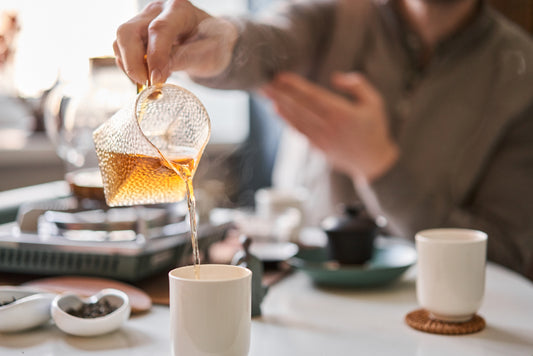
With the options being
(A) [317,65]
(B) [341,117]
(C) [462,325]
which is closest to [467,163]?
(B) [341,117]

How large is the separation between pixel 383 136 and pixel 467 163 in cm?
36

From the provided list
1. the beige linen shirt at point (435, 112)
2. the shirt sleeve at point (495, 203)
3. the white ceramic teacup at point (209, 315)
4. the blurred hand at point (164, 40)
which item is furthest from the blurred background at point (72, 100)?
the white ceramic teacup at point (209, 315)

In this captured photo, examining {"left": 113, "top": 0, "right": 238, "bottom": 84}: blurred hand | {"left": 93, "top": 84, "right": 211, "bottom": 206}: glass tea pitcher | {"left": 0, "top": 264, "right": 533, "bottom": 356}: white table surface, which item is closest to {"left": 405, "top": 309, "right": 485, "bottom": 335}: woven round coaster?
{"left": 0, "top": 264, "right": 533, "bottom": 356}: white table surface

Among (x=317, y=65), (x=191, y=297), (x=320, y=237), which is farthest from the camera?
(x=317, y=65)

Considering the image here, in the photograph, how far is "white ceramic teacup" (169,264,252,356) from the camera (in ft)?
2.18

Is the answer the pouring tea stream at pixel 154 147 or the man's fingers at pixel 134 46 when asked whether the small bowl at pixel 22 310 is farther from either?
the man's fingers at pixel 134 46

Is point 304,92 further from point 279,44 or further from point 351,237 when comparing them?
point 351,237

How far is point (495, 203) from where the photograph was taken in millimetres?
1730

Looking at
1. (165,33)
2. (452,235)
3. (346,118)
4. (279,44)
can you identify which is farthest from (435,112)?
(165,33)

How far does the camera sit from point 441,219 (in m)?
1.65

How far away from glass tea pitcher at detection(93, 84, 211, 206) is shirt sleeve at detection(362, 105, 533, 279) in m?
0.91

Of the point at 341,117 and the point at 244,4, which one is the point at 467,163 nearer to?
the point at 341,117

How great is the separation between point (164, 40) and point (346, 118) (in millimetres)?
896

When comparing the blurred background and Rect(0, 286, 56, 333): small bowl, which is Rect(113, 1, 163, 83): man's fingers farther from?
the blurred background
